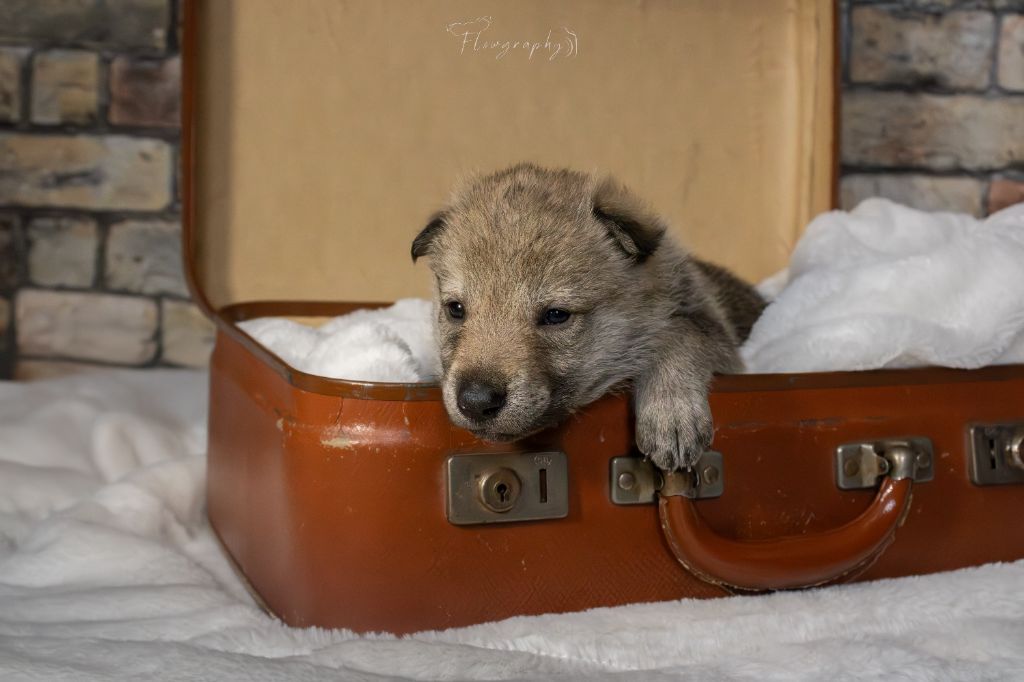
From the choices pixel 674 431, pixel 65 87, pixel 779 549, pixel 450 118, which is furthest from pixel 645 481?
pixel 65 87

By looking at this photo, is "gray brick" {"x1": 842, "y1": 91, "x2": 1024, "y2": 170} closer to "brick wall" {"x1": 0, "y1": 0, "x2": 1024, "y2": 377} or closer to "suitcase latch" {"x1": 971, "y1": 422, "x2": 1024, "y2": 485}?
"brick wall" {"x1": 0, "y1": 0, "x2": 1024, "y2": 377}

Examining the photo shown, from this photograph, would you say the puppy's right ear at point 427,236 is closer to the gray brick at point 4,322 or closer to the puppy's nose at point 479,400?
the puppy's nose at point 479,400

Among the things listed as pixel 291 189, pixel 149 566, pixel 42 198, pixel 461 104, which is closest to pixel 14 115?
pixel 42 198

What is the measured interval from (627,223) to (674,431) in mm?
374

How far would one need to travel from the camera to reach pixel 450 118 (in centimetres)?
252

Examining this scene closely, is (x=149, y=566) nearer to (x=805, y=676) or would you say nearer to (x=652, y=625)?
(x=652, y=625)

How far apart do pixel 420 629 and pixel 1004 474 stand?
3.57ft

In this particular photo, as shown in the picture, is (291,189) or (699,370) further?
(291,189)

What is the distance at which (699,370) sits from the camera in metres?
1.67

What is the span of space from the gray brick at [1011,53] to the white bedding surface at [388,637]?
6.47 feet

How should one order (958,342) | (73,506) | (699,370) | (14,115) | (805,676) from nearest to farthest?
1. (805,676)
2. (699,370)
3. (958,342)
4. (73,506)
5. (14,115)

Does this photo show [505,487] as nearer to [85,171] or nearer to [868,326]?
[868,326]

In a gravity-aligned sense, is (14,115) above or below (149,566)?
above

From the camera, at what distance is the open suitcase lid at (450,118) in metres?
2.37
